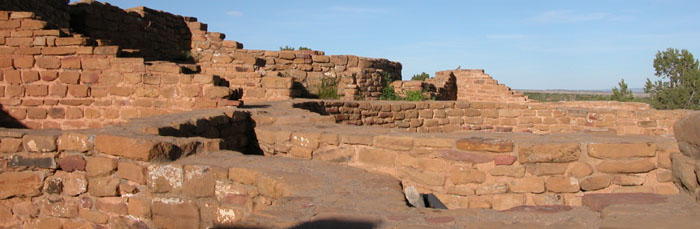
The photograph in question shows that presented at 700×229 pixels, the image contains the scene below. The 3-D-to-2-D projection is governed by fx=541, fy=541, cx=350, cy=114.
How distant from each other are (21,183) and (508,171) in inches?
144

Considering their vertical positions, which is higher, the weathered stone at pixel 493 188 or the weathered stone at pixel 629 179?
the weathered stone at pixel 629 179

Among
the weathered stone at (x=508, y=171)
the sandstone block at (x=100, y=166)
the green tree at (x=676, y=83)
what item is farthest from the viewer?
the green tree at (x=676, y=83)

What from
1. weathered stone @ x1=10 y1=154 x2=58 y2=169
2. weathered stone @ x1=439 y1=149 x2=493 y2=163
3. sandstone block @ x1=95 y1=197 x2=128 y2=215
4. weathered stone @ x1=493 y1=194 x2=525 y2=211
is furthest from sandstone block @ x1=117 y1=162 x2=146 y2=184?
weathered stone @ x1=493 y1=194 x2=525 y2=211

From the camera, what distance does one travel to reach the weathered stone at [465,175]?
4.36 meters

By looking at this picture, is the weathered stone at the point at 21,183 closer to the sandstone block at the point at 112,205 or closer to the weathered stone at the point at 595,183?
the sandstone block at the point at 112,205

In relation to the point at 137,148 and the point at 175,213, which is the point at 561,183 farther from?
the point at 137,148

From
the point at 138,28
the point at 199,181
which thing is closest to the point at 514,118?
the point at 138,28

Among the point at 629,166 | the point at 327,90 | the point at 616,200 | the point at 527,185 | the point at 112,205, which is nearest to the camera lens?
the point at 616,200

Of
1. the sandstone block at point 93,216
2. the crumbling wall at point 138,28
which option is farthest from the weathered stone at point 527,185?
the crumbling wall at point 138,28

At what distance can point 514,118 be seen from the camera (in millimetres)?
10727

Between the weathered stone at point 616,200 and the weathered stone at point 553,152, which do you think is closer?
the weathered stone at point 616,200

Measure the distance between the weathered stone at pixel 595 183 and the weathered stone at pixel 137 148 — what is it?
3079 mm

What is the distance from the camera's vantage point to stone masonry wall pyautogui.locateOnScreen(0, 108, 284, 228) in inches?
133

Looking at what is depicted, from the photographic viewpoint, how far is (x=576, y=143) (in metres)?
4.22
